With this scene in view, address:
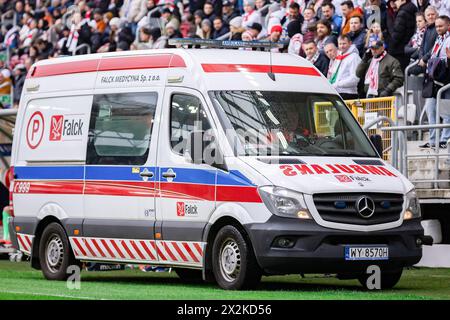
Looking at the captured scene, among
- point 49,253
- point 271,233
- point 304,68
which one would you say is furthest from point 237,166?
point 49,253

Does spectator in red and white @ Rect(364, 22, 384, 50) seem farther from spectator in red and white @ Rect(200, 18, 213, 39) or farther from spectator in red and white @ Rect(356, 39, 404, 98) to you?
spectator in red and white @ Rect(200, 18, 213, 39)

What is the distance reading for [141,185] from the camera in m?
16.1

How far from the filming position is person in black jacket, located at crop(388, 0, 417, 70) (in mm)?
22250

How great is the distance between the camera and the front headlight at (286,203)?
47.0 ft

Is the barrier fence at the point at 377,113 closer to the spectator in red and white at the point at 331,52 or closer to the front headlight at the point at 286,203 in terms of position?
the spectator in red and white at the point at 331,52

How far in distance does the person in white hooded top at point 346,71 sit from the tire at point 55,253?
20.1 ft

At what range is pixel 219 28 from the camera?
27453 mm

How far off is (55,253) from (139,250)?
189cm

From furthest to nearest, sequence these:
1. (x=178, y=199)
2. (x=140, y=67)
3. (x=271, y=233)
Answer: (x=140, y=67), (x=178, y=199), (x=271, y=233)

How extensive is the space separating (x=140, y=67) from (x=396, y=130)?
430cm

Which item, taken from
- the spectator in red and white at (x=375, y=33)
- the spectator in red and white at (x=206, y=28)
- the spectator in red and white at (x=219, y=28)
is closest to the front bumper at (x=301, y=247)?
the spectator in red and white at (x=375, y=33)

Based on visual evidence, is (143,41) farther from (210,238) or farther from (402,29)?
(210,238)

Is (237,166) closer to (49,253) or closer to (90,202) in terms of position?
(90,202)

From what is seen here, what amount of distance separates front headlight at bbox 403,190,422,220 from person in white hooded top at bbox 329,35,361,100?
6.86m
